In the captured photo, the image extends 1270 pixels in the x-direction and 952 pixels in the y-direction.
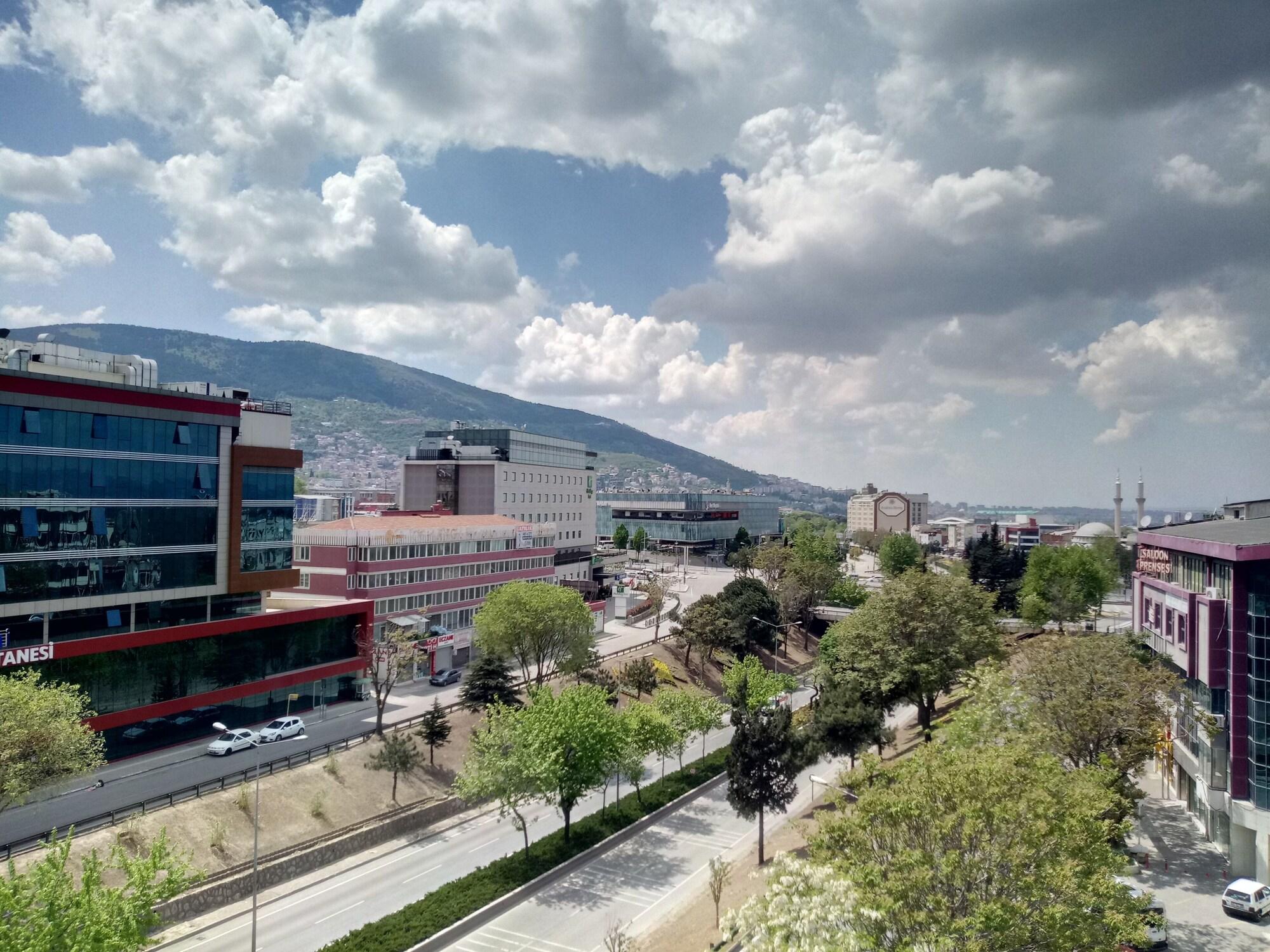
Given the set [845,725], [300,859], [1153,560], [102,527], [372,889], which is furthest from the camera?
[1153,560]

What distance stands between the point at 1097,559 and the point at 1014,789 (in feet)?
328

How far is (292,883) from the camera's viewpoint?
135 ft

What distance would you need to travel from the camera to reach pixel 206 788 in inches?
1750

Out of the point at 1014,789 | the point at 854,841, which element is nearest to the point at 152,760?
the point at 854,841

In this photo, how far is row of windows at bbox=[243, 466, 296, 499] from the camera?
187 ft

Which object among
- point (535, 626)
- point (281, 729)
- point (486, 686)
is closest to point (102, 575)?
point (281, 729)

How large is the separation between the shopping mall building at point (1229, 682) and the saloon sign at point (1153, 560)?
5661 mm

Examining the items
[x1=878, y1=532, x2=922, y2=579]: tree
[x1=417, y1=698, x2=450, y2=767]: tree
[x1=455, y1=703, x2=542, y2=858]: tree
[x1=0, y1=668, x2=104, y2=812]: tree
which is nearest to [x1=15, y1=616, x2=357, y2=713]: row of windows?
[x1=0, y1=668, x2=104, y2=812]: tree

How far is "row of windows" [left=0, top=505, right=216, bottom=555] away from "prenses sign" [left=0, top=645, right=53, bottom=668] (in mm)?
5519

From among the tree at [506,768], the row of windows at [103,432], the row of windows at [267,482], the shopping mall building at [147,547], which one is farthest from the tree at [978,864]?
the row of windows at [267,482]

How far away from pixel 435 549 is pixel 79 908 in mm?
54274

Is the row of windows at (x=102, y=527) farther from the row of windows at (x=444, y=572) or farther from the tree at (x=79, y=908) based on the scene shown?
the tree at (x=79, y=908)

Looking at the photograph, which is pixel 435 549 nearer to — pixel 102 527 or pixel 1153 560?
pixel 102 527

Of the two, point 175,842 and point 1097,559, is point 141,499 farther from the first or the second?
point 1097,559
